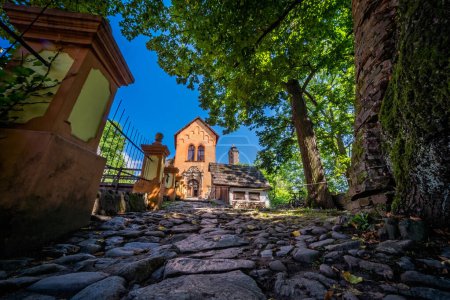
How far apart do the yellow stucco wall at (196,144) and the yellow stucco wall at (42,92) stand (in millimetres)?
22182

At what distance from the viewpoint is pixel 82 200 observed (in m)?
2.46

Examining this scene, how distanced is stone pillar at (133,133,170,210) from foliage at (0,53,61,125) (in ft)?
12.8

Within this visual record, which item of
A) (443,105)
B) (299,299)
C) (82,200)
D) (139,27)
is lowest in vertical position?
(299,299)

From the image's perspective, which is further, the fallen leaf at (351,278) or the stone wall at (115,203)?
the stone wall at (115,203)

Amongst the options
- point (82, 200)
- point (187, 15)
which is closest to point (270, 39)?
point (187, 15)

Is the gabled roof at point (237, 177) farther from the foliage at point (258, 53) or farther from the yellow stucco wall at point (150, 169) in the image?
the yellow stucco wall at point (150, 169)

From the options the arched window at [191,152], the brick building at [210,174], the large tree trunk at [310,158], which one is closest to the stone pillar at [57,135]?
the large tree trunk at [310,158]

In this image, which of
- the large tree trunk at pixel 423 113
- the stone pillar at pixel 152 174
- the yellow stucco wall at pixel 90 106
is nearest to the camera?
the large tree trunk at pixel 423 113

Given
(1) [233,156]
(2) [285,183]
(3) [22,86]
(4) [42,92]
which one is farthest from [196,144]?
(3) [22,86]

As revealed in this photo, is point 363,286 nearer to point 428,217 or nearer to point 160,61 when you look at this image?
point 428,217

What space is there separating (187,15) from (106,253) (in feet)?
13.9

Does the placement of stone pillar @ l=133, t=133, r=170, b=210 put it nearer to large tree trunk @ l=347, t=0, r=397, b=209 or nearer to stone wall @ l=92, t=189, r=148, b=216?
stone wall @ l=92, t=189, r=148, b=216

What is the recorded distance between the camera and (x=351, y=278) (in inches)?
44.1

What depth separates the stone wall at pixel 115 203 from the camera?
3.31 meters
